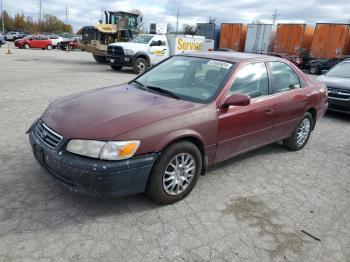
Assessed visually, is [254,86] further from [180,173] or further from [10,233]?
[10,233]

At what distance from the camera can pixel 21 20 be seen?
79.9m

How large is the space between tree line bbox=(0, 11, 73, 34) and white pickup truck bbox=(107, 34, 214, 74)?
68598 millimetres

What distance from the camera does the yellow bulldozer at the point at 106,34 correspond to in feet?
61.3

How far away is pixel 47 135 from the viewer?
319 cm

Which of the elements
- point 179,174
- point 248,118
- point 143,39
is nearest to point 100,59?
point 143,39

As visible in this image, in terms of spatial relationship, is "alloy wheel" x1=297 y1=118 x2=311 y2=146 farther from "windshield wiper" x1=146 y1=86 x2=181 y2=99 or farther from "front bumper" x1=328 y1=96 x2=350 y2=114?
"front bumper" x1=328 y1=96 x2=350 y2=114

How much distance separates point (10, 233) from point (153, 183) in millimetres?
1359

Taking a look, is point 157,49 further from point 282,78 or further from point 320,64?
point 320,64

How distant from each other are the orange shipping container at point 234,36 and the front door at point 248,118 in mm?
26598

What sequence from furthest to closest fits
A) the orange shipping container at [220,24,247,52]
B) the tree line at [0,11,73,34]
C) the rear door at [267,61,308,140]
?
the tree line at [0,11,73,34], the orange shipping container at [220,24,247,52], the rear door at [267,61,308,140]

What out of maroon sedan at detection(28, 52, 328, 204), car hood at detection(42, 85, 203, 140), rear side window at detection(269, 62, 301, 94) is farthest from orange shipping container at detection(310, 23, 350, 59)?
car hood at detection(42, 85, 203, 140)

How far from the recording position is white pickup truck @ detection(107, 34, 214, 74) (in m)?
15.1

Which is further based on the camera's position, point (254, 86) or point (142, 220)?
point (254, 86)

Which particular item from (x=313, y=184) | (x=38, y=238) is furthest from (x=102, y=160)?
(x=313, y=184)
